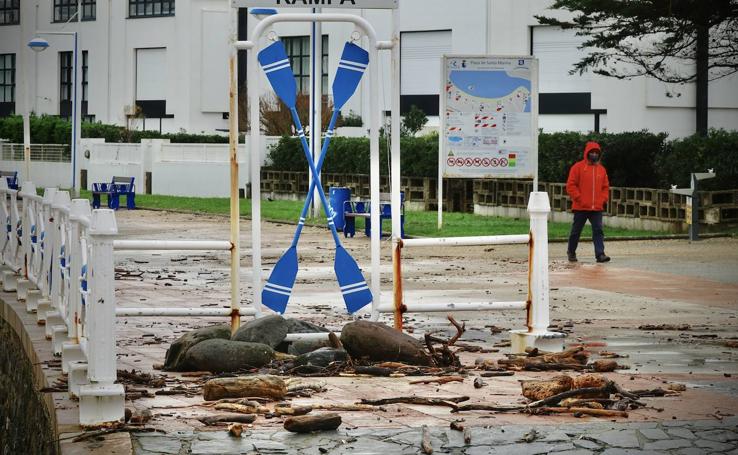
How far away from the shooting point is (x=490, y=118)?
86.8 ft

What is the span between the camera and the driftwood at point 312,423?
756 centimetres

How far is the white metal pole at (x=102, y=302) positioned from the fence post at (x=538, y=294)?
3.87 m

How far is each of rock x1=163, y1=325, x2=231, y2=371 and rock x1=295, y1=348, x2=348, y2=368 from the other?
2.24ft

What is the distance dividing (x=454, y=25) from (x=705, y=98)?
10.4 meters

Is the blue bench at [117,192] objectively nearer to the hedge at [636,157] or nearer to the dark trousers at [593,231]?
the hedge at [636,157]

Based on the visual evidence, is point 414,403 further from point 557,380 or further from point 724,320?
point 724,320

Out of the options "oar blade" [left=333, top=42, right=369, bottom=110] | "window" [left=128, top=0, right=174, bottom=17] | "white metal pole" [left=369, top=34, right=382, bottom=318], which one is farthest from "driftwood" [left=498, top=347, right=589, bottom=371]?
"window" [left=128, top=0, right=174, bottom=17]

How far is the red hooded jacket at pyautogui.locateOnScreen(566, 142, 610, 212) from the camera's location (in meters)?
21.3

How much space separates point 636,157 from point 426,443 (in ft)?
79.8

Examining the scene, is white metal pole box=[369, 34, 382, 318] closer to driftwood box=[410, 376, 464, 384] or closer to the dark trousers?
driftwood box=[410, 376, 464, 384]

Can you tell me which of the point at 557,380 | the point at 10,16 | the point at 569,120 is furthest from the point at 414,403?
the point at 10,16

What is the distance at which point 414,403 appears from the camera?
8.45 m

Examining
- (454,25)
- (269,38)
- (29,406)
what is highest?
(454,25)

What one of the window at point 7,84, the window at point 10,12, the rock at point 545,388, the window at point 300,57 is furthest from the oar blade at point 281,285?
the window at point 7,84
